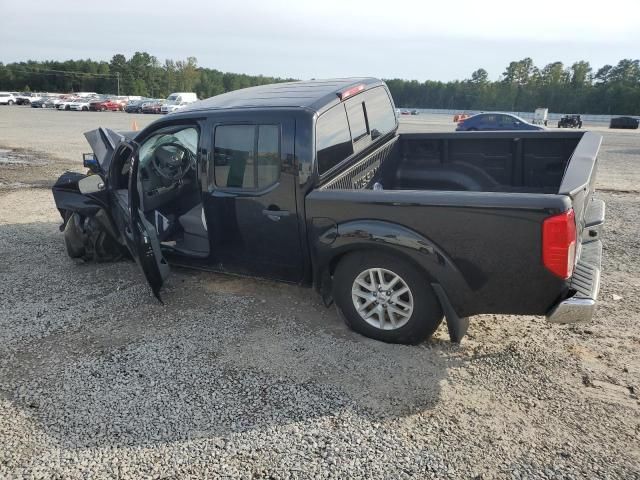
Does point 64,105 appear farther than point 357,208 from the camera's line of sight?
Yes

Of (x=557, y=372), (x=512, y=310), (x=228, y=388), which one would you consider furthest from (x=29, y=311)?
(x=557, y=372)

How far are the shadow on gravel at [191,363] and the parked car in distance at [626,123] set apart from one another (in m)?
51.4

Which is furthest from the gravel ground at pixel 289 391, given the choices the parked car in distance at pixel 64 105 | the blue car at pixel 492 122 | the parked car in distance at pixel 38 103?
the parked car in distance at pixel 38 103

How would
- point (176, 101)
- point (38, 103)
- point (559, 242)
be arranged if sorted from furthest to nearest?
point (38, 103) → point (176, 101) → point (559, 242)

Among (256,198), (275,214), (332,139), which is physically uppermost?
(332,139)

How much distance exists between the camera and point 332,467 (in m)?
2.65

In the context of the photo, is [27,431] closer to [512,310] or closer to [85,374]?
[85,374]

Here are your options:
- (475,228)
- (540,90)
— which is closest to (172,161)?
(475,228)

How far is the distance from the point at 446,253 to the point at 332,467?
5.08ft

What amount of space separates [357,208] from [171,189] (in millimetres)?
2696

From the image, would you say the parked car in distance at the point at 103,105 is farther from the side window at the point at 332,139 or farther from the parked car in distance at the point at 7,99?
the side window at the point at 332,139

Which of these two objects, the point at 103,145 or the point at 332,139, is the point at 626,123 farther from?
the point at 103,145

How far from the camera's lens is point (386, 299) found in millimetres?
3740

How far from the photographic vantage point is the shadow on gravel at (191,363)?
306 centimetres
